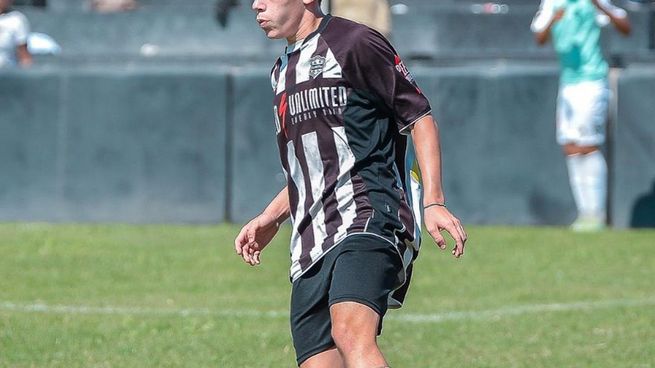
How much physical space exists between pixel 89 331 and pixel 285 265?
3136 millimetres

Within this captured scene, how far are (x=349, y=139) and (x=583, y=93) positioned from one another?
327 inches

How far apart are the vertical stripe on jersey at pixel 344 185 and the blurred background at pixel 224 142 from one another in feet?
28.5

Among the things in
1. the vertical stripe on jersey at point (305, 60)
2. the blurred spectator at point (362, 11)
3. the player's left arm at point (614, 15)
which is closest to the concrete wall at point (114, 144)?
the blurred spectator at point (362, 11)

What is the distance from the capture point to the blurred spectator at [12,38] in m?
14.3

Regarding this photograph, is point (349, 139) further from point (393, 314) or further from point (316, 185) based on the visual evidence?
point (393, 314)

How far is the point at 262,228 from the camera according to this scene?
208 inches

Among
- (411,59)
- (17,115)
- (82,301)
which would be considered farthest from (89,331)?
(411,59)

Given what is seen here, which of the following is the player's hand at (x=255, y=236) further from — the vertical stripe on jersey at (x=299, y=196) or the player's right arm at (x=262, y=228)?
the vertical stripe on jersey at (x=299, y=196)

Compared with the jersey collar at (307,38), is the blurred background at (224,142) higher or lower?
lower

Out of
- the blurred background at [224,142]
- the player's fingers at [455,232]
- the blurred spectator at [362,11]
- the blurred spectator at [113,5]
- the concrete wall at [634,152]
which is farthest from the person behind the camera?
the blurred spectator at [113,5]

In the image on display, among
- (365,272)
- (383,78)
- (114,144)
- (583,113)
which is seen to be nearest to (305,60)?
(383,78)

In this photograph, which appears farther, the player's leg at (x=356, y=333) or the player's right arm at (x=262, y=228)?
the player's right arm at (x=262, y=228)

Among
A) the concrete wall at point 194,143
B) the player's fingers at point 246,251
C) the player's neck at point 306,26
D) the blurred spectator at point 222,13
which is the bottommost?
the blurred spectator at point 222,13

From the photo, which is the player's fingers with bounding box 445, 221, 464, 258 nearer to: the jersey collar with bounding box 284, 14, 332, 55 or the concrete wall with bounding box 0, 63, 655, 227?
the jersey collar with bounding box 284, 14, 332, 55
